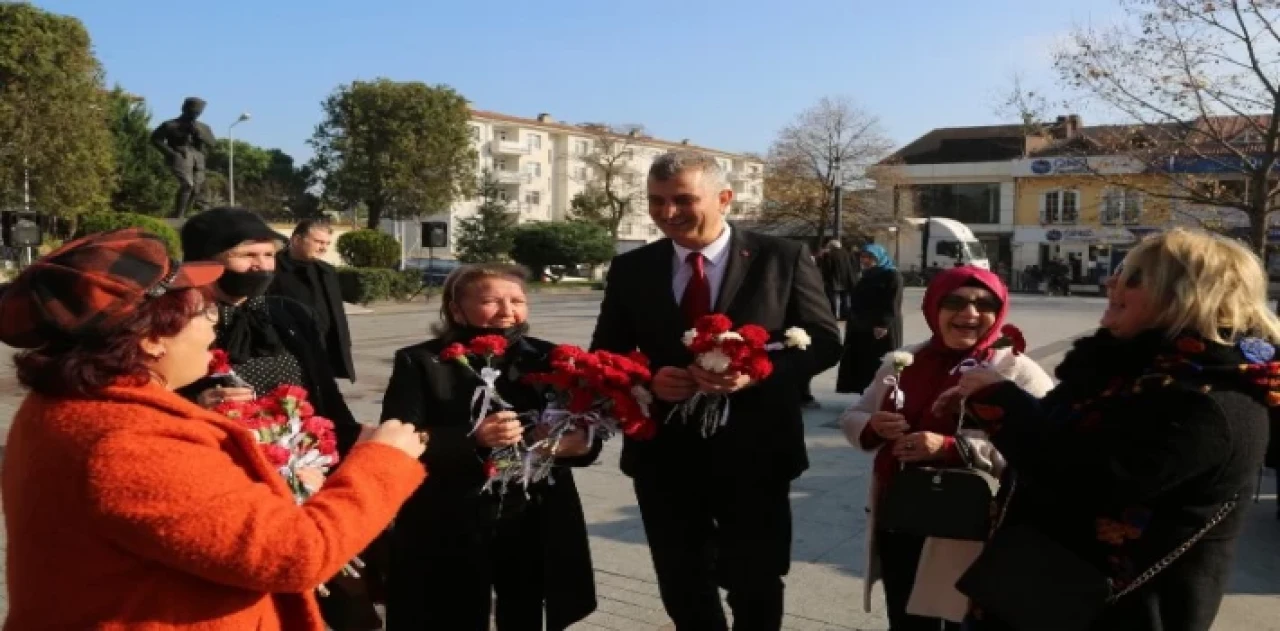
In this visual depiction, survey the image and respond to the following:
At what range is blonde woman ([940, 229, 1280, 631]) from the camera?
6.87 feet

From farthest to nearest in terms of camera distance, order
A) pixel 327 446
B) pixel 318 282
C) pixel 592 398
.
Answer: pixel 318 282
pixel 592 398
pixel 327 446

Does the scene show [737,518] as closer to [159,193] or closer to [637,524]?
[637,524]

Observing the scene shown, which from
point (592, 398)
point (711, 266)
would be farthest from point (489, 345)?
point (711, 266)

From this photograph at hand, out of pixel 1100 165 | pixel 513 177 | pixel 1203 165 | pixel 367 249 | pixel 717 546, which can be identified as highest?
pixel 513 177

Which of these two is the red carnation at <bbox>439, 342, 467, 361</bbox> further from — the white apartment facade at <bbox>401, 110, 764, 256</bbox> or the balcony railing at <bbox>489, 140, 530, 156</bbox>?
the balcony railing at <bbox>489, 140, 530, 156</bbox>

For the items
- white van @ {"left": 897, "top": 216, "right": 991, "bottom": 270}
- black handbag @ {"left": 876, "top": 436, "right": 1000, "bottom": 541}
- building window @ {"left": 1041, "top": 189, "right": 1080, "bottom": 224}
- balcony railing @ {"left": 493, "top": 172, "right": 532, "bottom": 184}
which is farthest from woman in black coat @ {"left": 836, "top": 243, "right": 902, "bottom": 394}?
balcony railing @ {"left": 493, "top": 172, "right": 532, "bottom": 184}

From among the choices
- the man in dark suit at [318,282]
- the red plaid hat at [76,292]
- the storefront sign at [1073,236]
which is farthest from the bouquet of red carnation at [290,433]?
the storefront sign at [1073,236]

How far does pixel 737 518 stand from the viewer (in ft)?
10.2

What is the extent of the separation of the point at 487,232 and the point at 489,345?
4043cm

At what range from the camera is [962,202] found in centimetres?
5616

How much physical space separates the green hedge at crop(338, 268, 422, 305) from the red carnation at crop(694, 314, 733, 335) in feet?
78.5

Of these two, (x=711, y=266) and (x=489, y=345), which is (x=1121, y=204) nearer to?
(x=711, y=266)

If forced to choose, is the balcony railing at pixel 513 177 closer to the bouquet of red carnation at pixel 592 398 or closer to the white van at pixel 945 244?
the white van at pixel 945 244

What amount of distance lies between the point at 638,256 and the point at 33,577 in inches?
82.9
